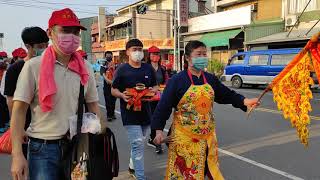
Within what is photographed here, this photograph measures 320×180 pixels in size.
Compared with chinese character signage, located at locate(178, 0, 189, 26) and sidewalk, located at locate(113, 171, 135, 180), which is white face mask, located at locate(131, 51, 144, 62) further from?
chinese character signage, located at locate(178, 0, 189, 26)

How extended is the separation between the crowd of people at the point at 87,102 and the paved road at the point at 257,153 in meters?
1.39

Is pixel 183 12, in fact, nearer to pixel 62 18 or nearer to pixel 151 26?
pixel 151 26

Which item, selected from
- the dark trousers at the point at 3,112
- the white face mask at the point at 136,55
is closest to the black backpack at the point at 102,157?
the white face mask at the point at 136,55

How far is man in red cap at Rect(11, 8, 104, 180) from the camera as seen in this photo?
2639 millimetres

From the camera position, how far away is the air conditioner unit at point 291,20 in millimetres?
23964

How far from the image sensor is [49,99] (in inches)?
104

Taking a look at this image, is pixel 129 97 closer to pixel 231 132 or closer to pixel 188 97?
pixel 188 97

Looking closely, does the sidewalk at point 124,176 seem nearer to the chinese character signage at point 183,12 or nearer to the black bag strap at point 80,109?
the black bag strap at point 80,109

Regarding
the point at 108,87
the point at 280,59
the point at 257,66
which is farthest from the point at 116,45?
the point at 108,87

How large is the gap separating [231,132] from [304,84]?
5.36 meters

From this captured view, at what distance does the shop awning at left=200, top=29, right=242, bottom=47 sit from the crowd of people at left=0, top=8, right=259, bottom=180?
22.6 meters

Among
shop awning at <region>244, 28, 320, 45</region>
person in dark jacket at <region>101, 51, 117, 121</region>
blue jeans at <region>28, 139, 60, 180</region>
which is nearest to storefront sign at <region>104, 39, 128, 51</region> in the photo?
shop awning at <region>244, 28, 320, 45</region>

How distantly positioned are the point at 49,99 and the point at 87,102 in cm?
48

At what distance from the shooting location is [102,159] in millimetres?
2822
